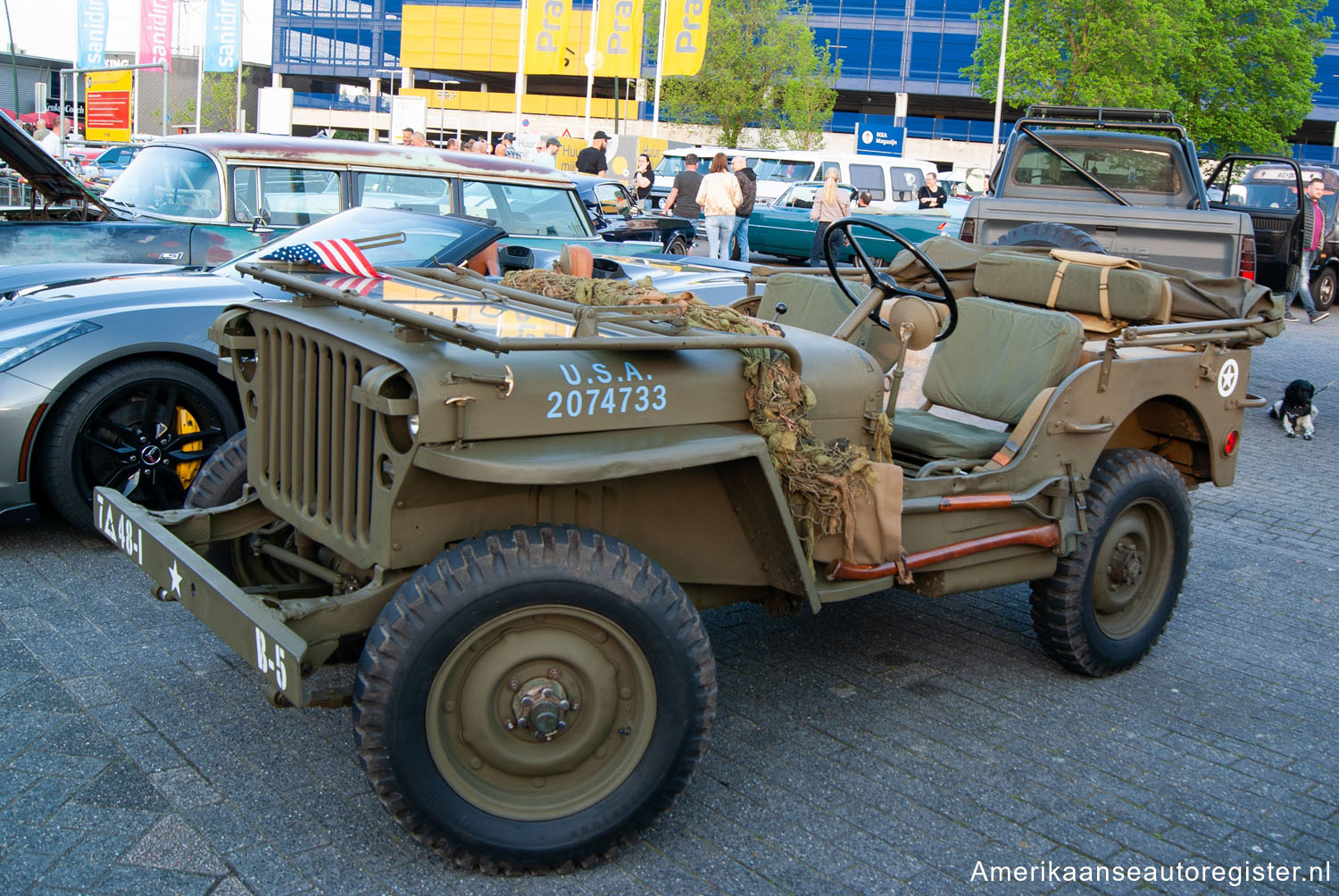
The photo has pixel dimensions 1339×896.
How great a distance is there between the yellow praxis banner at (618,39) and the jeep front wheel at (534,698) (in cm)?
2727

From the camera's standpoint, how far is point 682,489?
3.34m

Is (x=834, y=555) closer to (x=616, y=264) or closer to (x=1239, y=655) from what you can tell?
(x=1239, y=655)

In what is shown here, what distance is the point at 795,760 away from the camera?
3.62m

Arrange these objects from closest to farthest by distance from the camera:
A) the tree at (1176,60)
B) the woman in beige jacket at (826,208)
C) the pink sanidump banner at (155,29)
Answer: the woman in beige jacket at (826,208), the tree at (1176,60), the pink sanidump banner at (155,29)

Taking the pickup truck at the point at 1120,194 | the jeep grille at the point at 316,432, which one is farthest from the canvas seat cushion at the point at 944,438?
the pickup truck at the point at 1120,194

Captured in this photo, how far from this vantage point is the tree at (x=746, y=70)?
38.8 meters

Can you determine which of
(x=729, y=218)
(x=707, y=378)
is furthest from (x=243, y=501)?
(x=729, y=218)

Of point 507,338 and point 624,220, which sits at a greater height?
point 624,220

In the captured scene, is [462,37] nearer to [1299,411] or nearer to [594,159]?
[594,159]

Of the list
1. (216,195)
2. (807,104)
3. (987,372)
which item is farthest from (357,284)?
(807,104)

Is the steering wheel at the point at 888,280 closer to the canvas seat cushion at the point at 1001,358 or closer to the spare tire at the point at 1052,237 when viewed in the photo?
the canvas seat cushion at the point at 1001,358

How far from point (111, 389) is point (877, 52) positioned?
185ft

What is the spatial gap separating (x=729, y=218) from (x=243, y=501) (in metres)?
12.5

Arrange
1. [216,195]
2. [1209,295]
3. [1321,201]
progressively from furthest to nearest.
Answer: [1321,201], [216,195], [1209,295]
